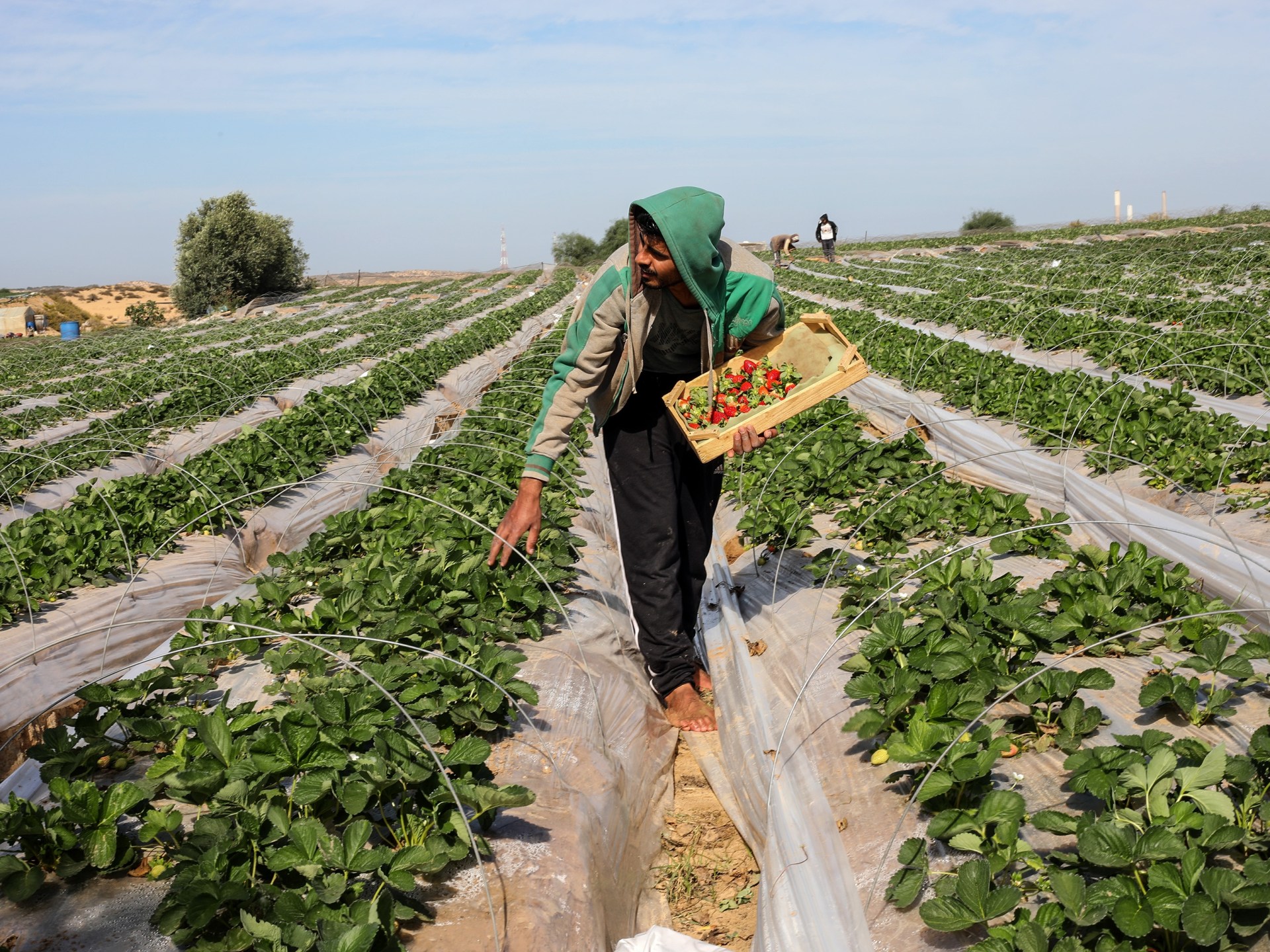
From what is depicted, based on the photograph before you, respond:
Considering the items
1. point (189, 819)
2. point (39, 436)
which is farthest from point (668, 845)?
point (39, 436)

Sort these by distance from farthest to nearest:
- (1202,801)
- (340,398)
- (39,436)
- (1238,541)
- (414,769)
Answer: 1. (39,436)
2. (340,398)
3. (1238,541)
4. (414,769)
5. (1202,801)

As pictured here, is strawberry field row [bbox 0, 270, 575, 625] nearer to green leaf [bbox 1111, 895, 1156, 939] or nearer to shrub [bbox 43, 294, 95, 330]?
green leaf [bbox 1111, 895, 1156, 939]

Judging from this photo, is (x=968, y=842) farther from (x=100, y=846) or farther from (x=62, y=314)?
(x=62, y=314)

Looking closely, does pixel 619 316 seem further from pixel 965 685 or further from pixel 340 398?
pixel 340 398

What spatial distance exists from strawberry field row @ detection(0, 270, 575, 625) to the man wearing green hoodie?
1395mm

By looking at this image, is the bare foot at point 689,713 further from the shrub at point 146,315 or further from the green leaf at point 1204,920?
the shrub at point 146,315

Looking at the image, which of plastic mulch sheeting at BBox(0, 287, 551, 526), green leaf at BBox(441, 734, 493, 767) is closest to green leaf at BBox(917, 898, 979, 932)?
green leaf at BBox(441, 734, 493, 767)

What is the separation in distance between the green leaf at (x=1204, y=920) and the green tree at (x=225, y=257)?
4170cm

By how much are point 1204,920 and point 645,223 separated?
239 centimetres

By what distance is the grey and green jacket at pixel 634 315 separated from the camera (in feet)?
9.97

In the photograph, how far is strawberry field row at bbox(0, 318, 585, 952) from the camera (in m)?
2.12

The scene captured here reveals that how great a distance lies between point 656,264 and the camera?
3174mm

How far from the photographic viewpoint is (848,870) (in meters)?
2.47

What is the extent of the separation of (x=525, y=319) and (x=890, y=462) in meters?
15.4
